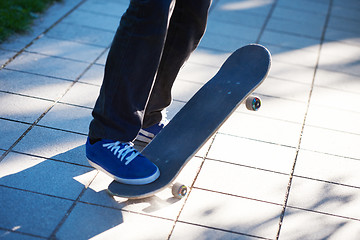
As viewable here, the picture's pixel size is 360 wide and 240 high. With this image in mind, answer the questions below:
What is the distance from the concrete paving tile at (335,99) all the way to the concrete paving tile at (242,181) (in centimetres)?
100

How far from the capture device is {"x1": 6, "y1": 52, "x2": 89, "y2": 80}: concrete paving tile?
3176 mm

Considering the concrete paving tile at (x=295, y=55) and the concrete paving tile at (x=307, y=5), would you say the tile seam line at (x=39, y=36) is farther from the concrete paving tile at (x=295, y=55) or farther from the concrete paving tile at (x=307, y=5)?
the concrete paving tile at (x=307, y=5)

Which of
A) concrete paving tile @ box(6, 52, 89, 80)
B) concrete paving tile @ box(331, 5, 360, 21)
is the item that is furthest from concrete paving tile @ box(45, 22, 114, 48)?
concrete paving tile @ box(331, 5, 360, 21)

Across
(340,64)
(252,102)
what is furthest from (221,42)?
(252,102)

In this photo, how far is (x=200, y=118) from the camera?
2.40 meters

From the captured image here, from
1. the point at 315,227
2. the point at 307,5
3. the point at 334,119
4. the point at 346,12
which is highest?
the point at 315,227

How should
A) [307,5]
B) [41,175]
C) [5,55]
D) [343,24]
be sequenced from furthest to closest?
[307,5], [343,24], [5,55], [41,175]

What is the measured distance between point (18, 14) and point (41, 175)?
2.08m

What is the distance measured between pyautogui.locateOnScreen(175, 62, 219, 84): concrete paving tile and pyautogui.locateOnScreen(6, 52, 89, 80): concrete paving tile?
66cm

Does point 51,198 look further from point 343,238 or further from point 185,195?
point 343,238

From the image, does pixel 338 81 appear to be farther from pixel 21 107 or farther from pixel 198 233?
pixel 21 107

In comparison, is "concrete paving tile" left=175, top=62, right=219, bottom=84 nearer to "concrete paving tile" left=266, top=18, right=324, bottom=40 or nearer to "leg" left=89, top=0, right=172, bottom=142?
"concrete paving tile" left=266, top=18, right=324, bottom=40

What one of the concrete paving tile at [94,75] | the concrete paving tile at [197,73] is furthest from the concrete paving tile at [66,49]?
the concrete paving tile at [197,73]

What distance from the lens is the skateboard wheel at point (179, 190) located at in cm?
212
